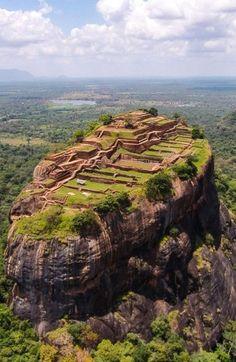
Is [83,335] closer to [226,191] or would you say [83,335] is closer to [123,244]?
[123,244]

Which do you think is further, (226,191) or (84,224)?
(226,191)

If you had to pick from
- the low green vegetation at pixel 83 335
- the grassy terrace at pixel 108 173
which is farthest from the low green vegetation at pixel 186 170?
the low green vegetation at pixel 83 335

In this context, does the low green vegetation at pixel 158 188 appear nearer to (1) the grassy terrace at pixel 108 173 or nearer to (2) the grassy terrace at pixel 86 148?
(1) the grassy terrace at pixel 108 173

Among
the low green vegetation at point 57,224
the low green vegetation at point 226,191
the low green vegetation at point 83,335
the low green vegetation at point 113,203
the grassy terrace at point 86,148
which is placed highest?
the grassy terrace at point 86,148

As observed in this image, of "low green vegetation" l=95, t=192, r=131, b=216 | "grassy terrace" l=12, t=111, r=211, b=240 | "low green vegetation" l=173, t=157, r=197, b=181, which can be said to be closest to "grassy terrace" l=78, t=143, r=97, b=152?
"grassy terrace" l=12, t=111, r=211, b=240

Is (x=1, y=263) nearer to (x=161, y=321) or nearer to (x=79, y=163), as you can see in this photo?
(x=79, y=163)

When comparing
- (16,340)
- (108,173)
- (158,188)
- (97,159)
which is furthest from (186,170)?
(16,340)

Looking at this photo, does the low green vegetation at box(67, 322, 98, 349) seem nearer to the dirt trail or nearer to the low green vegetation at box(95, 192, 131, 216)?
the low green vegetation at box(95, 192, 131, 216)

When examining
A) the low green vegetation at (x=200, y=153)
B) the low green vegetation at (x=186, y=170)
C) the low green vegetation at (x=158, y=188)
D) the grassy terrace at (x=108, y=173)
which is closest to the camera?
the grassy terrace at (x=108, y=173)
